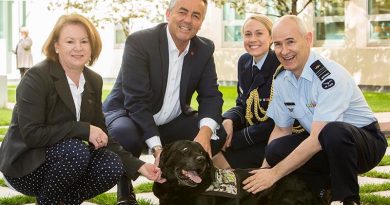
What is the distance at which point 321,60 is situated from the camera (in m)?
4.20

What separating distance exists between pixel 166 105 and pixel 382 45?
1383 cm

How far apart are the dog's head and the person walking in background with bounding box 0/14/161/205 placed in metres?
0.07

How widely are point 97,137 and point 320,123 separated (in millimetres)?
1278

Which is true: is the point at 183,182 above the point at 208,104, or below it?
below

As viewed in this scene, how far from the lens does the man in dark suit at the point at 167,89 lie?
459 cm

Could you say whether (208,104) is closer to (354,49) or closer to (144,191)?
(144,191)

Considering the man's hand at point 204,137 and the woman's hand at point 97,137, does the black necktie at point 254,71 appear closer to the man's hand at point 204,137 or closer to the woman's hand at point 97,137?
the man's hand at point 204,137

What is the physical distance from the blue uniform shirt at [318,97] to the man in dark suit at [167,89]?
21.6 inches

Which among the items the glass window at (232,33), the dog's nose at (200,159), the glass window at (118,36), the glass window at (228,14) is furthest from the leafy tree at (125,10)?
the dog's nose at (200,159)

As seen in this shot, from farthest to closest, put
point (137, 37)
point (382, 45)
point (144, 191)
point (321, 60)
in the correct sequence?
point (382, 45) < point (144, 191) < point (137, 37) < point (321, 60)

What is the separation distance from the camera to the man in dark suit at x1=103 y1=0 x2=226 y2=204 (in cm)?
459

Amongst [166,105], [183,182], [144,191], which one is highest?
[166,105]

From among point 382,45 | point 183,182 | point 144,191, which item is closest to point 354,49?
point 382,45

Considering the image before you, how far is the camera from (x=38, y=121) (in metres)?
3.86
